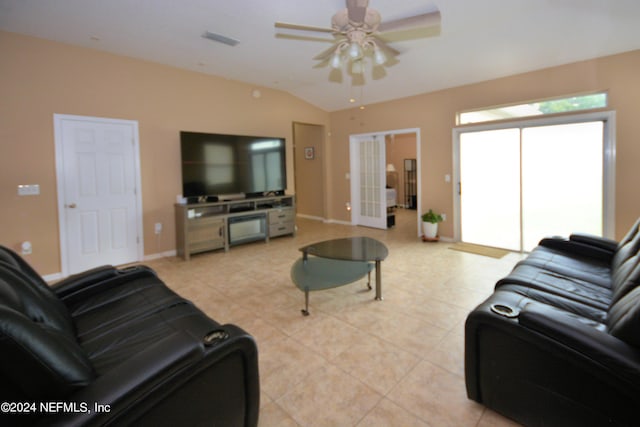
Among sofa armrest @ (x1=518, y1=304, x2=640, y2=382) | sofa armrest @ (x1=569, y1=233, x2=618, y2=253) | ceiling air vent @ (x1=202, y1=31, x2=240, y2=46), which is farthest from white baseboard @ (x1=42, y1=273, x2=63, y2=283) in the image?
sofa armrest @ (x1=569, y1=233, x2=618, y2=253)

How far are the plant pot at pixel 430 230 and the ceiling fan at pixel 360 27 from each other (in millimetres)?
3470

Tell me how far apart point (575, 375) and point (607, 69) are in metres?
4.43

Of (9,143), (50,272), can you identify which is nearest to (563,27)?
(9,143)

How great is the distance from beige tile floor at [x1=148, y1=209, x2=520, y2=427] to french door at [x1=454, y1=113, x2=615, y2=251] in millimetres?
683

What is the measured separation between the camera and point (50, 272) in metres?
4.11

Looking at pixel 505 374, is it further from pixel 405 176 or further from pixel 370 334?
pixel 405 176

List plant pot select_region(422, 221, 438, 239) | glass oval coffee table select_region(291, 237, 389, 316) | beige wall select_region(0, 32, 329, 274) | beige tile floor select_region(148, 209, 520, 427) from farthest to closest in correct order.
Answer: plant pot select_region(422, 221, 438, 239) → beige wall select_region(0, 32, 329, 274) → glass oval coffee table select_region(291, 237, 389, 316) → beige tile floor select_region(148, 209, 520, 427)

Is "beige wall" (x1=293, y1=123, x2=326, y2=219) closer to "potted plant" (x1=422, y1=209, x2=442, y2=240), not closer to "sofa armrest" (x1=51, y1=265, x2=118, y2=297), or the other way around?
"potted plant" (x1=422, y1=209, x2=442, y2=240)

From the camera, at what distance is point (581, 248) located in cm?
291

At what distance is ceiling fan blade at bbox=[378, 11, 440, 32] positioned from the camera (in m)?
2.44

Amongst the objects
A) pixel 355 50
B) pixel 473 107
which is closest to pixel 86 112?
pixel 355 50

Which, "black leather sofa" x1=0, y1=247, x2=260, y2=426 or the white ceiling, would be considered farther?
the white ceiling
